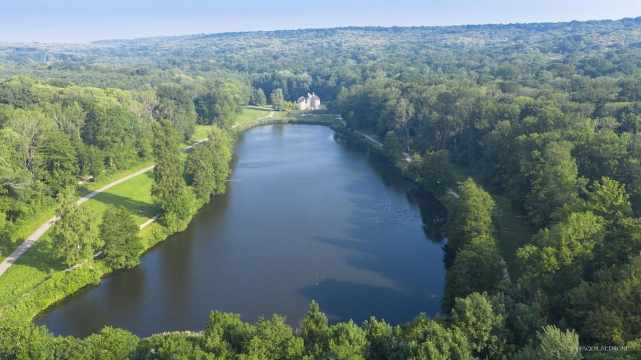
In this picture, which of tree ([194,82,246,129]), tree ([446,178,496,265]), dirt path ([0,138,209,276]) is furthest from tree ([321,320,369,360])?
tree ([194,82,246,129])

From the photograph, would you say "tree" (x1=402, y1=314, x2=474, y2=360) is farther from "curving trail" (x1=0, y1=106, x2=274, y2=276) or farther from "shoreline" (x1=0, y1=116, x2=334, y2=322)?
"curving trail" (x1=0, y1=106, x2=274, y2=276)

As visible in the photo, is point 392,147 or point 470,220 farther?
point 392,147

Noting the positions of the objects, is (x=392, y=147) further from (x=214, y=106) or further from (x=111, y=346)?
(x=111, y=346)

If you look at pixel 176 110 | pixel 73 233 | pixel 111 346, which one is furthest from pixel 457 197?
pixel 176 110

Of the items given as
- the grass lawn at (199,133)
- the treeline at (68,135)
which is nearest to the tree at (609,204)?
the treeline at (68,135)

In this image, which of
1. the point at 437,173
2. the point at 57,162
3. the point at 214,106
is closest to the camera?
the point at 57,162

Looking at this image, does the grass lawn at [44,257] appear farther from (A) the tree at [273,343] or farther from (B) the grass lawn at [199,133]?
(B) the grass lawn at [199,133]

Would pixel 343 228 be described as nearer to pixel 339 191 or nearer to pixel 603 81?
pixel 339 191
